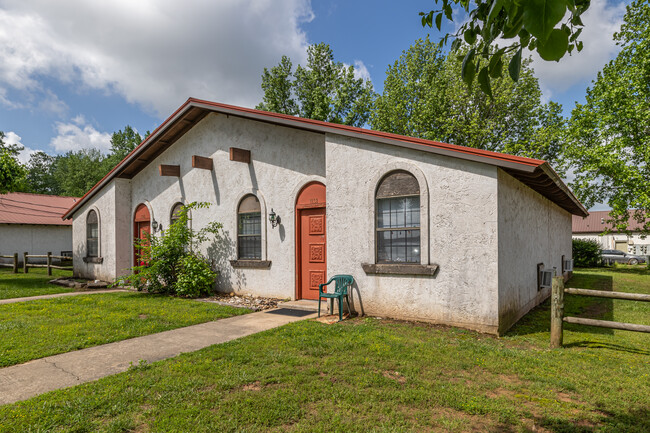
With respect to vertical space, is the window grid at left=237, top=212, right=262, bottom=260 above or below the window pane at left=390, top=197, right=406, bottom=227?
below

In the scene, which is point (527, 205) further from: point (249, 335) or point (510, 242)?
point (249, 335)

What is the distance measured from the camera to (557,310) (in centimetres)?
556

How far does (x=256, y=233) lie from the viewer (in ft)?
33.2

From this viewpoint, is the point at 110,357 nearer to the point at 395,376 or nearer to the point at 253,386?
the point at 253,386

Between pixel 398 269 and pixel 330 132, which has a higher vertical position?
pixel 330 132

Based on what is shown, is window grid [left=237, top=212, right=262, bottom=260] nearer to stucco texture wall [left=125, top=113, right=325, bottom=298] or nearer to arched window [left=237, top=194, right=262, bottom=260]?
arched window [left=237, top=194, right=262, bottom=260]

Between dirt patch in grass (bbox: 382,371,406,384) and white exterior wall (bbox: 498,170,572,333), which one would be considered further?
white exterior wall (bbox: 498,170,572,333)

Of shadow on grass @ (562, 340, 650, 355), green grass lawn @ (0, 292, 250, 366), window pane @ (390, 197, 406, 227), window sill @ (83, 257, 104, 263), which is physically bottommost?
shadow on grass @ (562, 340, 650, 355)

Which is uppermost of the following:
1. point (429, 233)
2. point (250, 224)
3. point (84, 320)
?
point (250, 224)

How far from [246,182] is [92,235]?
28.8 feet

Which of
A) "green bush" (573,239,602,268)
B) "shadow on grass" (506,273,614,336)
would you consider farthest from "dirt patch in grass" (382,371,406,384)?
"green bush" (573,239,602,268)

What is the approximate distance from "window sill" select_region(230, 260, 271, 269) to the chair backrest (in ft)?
8.80

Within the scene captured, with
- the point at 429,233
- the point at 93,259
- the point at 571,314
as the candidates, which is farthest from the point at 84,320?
the point at 571,314

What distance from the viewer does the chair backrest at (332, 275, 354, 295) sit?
7469 millimetres
